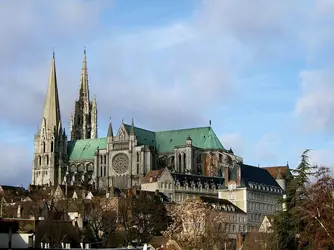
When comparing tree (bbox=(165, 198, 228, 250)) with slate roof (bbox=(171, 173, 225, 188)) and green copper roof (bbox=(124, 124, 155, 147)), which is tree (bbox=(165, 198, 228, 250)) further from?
green copper roof (bbox=(124, 124, 155, 147))

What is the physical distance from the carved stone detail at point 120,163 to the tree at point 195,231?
7393 centimetres

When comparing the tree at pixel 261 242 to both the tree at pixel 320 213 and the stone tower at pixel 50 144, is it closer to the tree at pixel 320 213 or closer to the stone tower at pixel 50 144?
the tree at pixel 320 213

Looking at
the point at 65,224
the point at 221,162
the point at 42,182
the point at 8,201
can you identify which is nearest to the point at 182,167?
the point at 221,162

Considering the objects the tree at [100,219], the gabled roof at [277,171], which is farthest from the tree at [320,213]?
the gabled roof at [277,171]

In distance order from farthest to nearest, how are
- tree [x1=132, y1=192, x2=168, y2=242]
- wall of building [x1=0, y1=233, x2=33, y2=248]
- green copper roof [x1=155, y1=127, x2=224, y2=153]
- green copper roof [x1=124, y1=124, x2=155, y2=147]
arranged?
green copper roof [x1=124, y1=124, x2=155, y2=147] < green copper roof [x1=155, y1=127, x2=224, y2=153] < tree [x1=132, y1=192, x2=168, y2=242] < wall of building [x1=0, y1=233, x2=33, y2=248]

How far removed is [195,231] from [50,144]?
119 m

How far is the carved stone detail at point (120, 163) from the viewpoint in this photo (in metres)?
158

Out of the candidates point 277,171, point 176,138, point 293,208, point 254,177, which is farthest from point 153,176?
point 293,208

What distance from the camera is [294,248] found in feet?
181

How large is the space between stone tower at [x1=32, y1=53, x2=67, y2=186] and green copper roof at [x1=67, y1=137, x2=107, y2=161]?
80.6 inches

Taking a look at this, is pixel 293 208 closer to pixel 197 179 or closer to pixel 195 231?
pixel 195 231

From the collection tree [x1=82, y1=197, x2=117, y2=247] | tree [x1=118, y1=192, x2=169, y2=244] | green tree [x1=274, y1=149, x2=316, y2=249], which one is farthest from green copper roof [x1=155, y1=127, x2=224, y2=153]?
green tree [x1=274, y1=149, x2=316, y2=249]

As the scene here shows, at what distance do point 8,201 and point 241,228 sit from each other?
3917 centimetres

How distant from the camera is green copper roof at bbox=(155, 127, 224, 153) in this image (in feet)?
530
